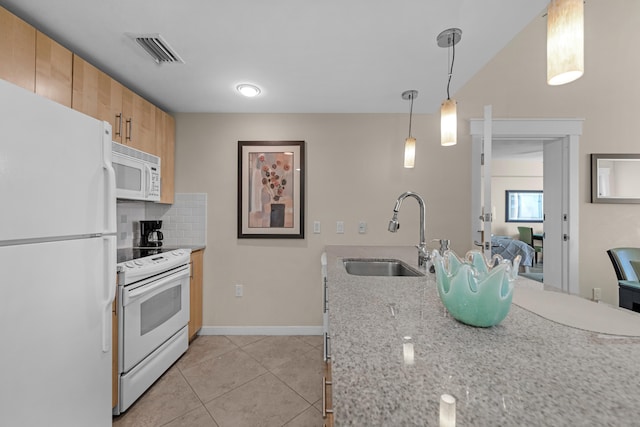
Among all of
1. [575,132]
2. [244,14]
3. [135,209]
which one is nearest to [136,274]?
[135,209]

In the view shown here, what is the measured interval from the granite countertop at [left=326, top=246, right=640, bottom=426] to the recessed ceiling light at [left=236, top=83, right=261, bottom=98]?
1.95 metres

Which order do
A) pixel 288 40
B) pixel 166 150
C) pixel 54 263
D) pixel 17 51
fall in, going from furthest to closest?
pixel 166 150, pixel 288 40, pixel 17 51, pixel 54 263

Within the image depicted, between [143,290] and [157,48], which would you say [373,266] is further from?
[157,48]

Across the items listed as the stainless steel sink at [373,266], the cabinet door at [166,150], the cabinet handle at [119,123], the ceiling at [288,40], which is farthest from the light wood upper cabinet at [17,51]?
the stainless steel sink at [373,266]

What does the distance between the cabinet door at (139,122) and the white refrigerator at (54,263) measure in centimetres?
79

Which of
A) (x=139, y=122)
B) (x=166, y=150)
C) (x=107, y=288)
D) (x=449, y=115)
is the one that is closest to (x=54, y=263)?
(x=107, y=288)

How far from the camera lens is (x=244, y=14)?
137cm

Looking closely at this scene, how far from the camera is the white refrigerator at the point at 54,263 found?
959 millimetres

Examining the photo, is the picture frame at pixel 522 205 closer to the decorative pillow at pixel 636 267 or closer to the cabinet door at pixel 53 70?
the decorative pillow at pixel 636 267

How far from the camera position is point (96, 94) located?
174 centimetres

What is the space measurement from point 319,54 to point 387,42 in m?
0.42

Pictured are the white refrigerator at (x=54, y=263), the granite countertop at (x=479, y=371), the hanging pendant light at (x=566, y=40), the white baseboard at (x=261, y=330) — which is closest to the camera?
the granite countertop at (x=479, y=371)

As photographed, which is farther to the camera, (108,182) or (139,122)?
(139,122)

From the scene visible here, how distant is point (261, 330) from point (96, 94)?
7.64 ft
